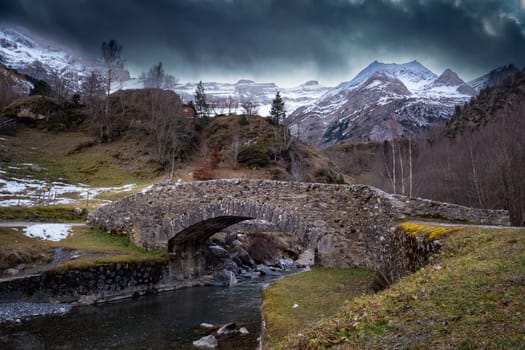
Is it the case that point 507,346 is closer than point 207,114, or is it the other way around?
point 507,346

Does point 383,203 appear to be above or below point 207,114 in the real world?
below

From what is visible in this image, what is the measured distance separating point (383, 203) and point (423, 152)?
3036cm

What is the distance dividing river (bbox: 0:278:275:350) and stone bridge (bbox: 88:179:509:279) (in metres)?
3.34

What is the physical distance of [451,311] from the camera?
3.64m

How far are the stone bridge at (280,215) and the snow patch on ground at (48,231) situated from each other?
2.04 metres

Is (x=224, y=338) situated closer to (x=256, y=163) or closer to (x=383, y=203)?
(x=383, y=203)

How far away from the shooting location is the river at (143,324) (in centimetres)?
1061

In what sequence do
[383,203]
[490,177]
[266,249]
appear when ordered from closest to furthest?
[383,203]
[490,177]
[266,249]

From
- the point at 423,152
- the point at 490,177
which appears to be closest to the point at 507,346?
the point at 490,177

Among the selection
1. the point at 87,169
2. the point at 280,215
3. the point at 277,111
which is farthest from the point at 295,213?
the point at 277,111

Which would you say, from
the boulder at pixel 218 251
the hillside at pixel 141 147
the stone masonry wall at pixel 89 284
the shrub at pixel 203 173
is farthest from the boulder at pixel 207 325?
the shrub at pixel 203 173

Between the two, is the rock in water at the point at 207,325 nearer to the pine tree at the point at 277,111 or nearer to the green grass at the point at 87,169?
the green grass at the point at 87,169

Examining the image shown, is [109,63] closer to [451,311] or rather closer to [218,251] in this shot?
[218,251]

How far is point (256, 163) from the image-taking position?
47.4 meters
